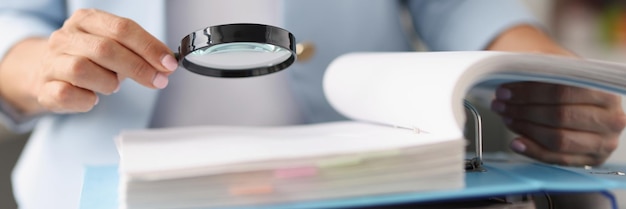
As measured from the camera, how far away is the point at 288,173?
1.27 ft

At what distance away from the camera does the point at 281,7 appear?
787mm

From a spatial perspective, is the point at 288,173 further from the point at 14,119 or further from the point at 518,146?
the point at 14,119

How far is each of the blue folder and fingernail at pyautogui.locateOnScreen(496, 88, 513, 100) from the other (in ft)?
0.27

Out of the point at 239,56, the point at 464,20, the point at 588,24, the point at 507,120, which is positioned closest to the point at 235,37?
the point at 239,56

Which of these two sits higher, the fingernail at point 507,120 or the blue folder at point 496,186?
the fingernail at point 507,120

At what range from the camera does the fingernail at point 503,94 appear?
23.3 inches

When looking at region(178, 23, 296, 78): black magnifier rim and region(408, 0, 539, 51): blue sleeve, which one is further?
region(408, 0, 539, 51): blue sleeve

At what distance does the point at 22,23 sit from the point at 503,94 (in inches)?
19.2

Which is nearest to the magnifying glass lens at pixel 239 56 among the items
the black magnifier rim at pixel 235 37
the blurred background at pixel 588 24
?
the black magnifier rim at pixel 235 37

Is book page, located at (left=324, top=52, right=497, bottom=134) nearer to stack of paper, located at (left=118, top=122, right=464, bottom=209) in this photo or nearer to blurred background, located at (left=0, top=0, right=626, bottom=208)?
stack of paper, located at (left=118, top=122, right=464, bottom=209)

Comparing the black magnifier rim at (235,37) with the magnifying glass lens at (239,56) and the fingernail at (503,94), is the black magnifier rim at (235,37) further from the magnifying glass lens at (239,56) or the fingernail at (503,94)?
the fingernail at (503,94)

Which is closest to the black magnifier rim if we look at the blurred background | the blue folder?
the blue folder

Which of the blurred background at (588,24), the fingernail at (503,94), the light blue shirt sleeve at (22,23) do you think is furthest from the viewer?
the blurred background at (588,24)

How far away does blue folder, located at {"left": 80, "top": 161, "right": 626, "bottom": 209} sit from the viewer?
0.39m
